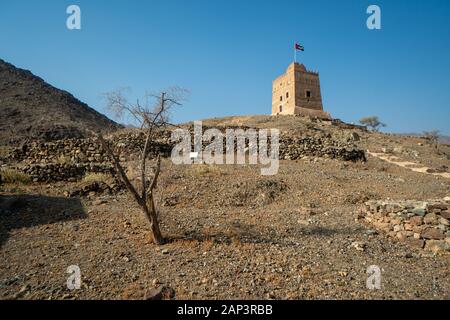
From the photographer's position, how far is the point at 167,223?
7.11m

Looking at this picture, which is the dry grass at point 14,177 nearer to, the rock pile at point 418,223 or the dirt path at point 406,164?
the rock pile at point 418,223

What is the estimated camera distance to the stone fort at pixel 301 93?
30.7 m

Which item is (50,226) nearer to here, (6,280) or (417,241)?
(6,280)

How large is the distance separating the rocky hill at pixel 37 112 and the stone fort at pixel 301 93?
18699 mm

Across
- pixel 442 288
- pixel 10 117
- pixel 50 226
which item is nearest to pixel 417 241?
pixel 442 288

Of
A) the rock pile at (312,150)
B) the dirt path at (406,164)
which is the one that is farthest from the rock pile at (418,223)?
the dirt path at (406,164)

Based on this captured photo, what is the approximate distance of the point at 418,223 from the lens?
636cm

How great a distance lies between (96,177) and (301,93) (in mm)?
25737

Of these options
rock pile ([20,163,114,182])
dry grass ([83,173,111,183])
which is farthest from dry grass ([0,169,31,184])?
dry grass ([83,173,111,183])

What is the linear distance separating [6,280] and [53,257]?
840 mm

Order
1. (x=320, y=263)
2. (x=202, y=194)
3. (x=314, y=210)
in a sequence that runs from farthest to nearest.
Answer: (x=202, y=194) → (x=314, y=210) → (x=320, y=263)

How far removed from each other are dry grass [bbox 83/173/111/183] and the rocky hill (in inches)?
419

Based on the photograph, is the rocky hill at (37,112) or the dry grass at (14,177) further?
the rocky hill at (37,112)

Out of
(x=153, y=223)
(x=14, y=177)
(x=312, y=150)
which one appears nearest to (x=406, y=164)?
(x=312, y=150)
